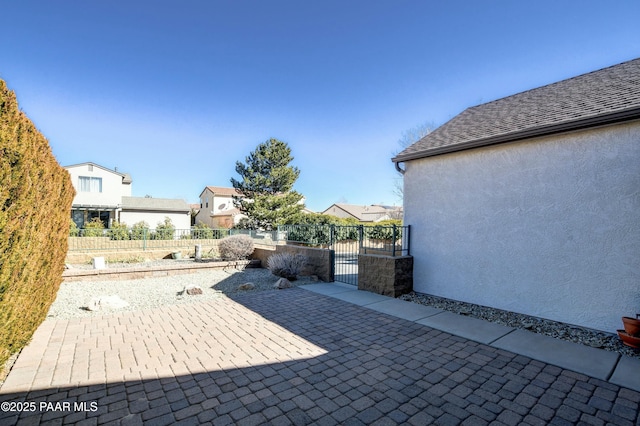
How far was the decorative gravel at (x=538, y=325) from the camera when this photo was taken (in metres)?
4.39

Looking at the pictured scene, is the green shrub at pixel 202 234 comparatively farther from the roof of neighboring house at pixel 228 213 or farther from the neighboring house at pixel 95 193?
the roof of neighboring house at pixel 228 213

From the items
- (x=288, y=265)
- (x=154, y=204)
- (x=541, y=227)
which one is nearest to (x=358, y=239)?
(x=288, y=265)

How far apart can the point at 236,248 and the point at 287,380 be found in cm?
909

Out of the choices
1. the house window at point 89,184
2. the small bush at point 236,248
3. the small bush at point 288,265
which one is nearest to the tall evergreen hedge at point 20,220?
the small bush at point 288,265

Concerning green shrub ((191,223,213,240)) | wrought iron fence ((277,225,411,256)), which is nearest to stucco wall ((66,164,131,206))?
green shrub ((191,223,213,240))

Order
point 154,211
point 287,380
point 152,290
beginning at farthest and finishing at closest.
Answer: point 154,211
point 152,290
point 287,380

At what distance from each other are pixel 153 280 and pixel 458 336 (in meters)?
9.10

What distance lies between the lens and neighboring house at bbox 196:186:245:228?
3825 cm

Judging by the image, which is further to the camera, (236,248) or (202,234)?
(202,234)

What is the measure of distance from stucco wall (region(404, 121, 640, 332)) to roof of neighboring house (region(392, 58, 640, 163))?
0.27m

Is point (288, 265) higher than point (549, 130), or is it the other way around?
point (549, 130)

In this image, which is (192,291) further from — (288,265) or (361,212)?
(361,212)

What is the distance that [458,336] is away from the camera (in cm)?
477

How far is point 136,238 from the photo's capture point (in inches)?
573
